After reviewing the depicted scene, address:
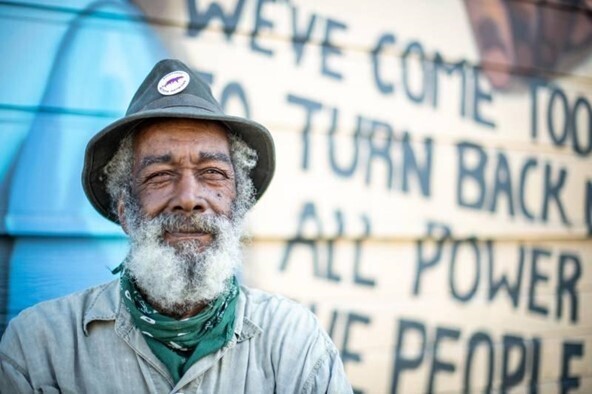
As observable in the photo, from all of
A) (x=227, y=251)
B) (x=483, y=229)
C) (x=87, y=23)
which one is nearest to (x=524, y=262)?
(x=483, y=229)

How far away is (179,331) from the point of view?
153 centimetres

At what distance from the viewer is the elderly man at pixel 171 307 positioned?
153 cm

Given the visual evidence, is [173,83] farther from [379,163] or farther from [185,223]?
[379,163]

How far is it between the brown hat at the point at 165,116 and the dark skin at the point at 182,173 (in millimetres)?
61

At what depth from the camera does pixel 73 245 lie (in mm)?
2012

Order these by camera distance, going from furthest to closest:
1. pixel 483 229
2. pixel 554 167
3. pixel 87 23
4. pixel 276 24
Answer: pixel 554 167 → pixel 483 229 → pixel 276 24 → pixel 87 23

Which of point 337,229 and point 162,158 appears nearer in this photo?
point 162,158

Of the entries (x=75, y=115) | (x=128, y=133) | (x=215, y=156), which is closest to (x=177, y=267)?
(x=215, y=156)

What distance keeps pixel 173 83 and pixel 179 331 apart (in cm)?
69

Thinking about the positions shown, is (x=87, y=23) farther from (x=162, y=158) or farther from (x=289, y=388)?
(x=289, y=388)

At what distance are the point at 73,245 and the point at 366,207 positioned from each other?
116cm

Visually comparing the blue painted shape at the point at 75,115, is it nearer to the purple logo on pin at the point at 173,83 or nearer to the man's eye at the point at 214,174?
the purple logo on pin at the point at 173,83

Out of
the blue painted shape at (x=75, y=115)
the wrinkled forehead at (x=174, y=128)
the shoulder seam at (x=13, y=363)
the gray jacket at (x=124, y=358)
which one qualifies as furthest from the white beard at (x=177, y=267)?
the blue painted shape at (x=75, y=115)

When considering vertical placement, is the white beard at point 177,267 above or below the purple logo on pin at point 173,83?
below
